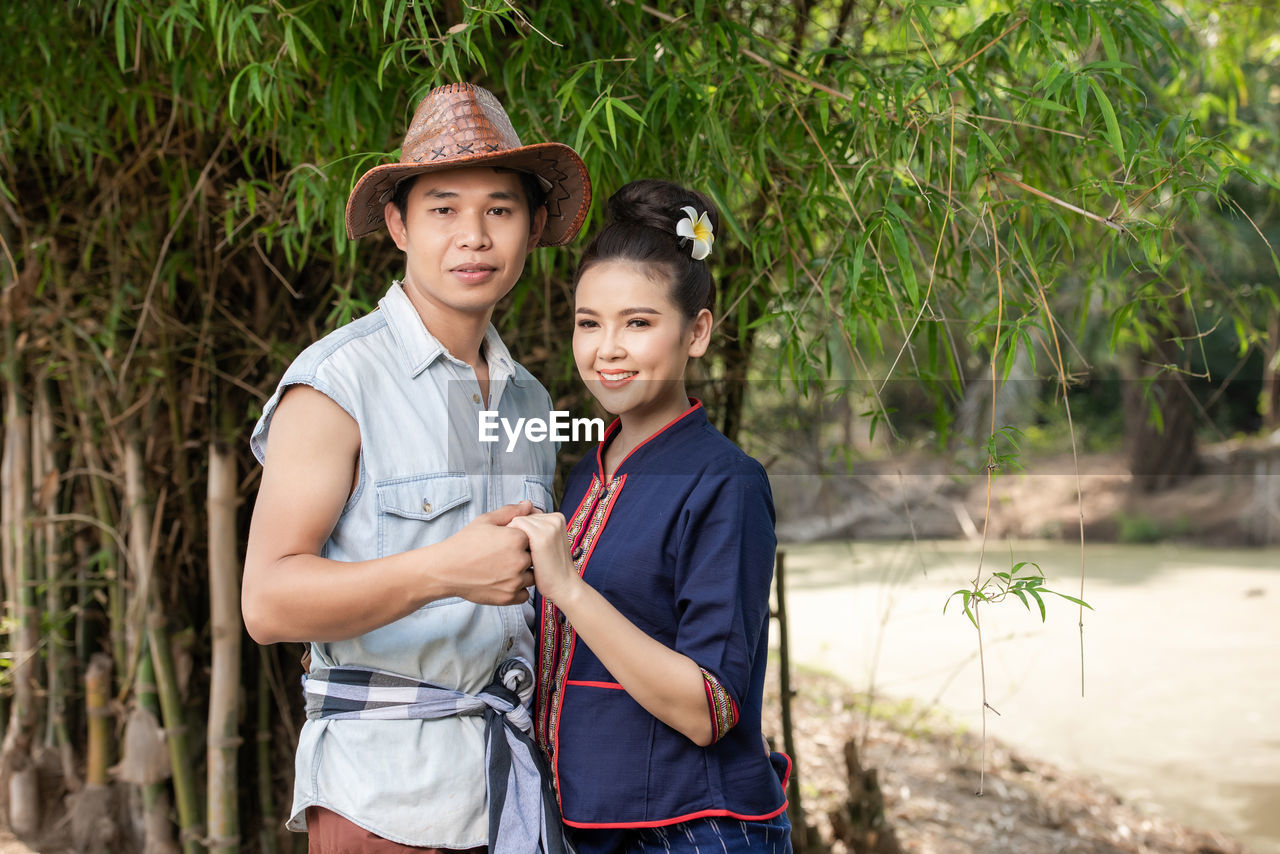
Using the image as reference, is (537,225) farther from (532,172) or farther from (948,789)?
(948,789)

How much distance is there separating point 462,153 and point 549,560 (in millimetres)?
518

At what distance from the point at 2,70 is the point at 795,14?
1.59m

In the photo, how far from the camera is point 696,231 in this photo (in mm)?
1286

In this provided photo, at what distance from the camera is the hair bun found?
129 cm

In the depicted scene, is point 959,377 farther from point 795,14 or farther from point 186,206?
point 186,206

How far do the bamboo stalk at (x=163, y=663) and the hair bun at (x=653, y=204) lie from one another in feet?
5.51

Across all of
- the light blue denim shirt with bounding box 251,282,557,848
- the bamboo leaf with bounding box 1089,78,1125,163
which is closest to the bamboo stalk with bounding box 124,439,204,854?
the light blue denim shirt with bounding box 251,282,557,848

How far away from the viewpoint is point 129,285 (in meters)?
2.39

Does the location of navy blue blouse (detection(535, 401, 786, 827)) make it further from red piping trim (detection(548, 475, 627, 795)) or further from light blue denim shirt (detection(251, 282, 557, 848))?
light blue denim shirt (detection(251, 282, 557, 848))

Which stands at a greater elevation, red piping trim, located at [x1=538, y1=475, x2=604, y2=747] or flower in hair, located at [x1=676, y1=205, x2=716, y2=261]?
flower in hair, located at [x1=676, y1=205, x2=716, y2=261]

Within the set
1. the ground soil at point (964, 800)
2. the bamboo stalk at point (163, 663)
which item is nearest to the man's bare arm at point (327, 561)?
the bamboo stalk at point (163, 663)

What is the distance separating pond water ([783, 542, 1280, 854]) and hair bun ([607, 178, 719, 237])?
5.43 feet

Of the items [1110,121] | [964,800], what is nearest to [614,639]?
[1110,121]

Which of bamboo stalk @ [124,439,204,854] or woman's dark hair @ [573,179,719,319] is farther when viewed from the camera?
bamboo stalk @ [124,439,204,854]
